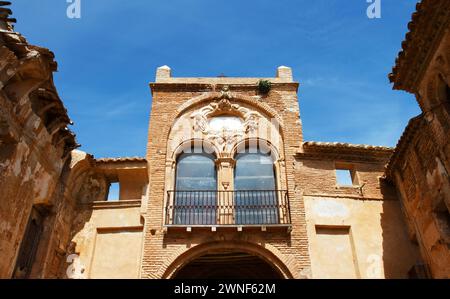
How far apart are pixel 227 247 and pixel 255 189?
7.58 feet

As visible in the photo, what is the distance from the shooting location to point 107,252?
1163cm

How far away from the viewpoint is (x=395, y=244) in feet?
38.6

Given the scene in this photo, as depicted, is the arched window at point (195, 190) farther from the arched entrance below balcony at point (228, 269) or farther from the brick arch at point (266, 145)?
the arched entrance below balcony at point (228, 269)

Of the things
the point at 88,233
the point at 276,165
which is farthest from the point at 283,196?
the point at 88,233

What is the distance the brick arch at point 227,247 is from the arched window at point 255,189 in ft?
2.75

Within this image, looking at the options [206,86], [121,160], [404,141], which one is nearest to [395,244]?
[404,141]

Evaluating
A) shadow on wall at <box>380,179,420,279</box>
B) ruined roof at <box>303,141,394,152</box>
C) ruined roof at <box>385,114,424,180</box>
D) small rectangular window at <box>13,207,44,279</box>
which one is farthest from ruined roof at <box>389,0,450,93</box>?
small rectangular window at <box>13,207,44,279</box>

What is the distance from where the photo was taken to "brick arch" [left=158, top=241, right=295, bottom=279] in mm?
11211

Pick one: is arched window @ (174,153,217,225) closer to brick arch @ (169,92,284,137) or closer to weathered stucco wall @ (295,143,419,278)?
brick arch @ (169,92,284,137)

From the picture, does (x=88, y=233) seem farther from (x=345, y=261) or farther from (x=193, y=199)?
(x=345, y=261)

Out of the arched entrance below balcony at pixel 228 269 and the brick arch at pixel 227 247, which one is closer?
the brick arch at pixel 227 247

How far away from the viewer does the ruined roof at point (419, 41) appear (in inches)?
308

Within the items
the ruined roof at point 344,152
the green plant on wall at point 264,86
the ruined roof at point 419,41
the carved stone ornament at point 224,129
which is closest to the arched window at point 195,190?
the carved stone ornament at point 224,129

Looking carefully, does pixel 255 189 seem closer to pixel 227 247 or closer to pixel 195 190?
pixel 195 190
